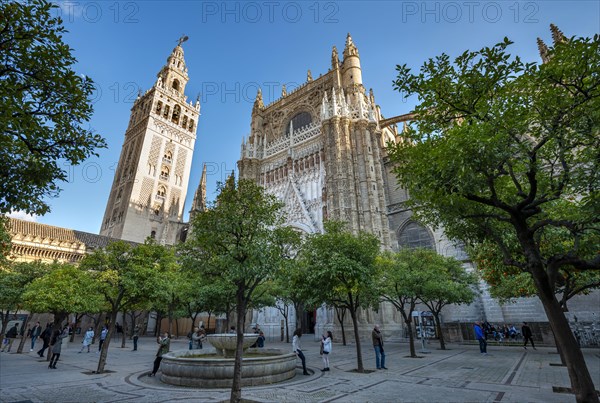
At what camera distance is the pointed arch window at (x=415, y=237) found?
25891 millimetres

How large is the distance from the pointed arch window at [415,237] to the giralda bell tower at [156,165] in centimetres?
3649

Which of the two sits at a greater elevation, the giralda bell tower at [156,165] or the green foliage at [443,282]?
the giralda bell tower at [156,165]

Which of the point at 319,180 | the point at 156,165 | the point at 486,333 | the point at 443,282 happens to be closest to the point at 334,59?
the point at 319,180

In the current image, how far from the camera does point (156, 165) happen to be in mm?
51812

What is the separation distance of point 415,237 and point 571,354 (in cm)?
2186

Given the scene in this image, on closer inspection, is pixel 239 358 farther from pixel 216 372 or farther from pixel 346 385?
Answer: pixel 346 385

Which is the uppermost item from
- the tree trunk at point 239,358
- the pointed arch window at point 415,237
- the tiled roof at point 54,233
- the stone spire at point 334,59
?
the stone spire at point 334,59

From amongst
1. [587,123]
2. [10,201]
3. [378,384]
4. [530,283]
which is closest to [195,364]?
[378,384]

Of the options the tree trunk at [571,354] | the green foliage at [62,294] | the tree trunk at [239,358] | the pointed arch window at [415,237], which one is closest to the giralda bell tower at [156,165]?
the green foliage at [62,294]

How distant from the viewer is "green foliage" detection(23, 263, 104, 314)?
601 inches

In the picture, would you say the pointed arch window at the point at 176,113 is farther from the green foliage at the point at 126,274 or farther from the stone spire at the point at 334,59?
the green foliage at the point at 126,274

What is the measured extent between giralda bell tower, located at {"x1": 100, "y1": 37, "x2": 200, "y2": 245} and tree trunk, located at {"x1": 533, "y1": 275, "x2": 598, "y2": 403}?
48088 millimetres

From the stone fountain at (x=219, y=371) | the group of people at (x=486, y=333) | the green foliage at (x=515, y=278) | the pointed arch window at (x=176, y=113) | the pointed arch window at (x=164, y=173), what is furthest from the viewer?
the pointed arch window at (x=176, y=113)

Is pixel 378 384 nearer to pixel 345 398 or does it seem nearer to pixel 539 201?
pixel 345 398
